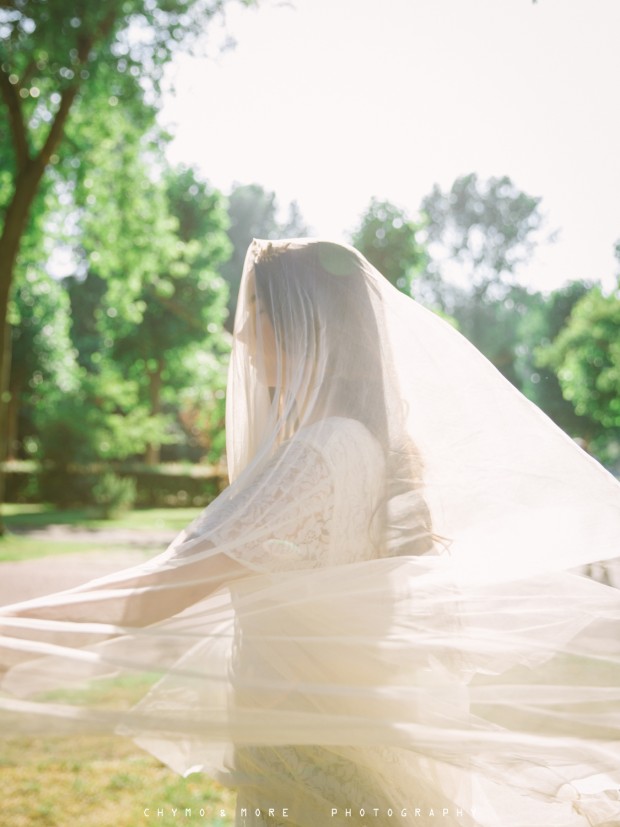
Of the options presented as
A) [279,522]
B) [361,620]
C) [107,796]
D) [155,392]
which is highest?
[155,392]

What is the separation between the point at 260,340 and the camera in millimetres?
2268

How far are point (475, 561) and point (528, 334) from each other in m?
56.9

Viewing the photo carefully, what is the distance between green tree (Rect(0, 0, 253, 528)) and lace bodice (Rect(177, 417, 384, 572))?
12366 millimetres

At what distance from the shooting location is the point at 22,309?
3209cm

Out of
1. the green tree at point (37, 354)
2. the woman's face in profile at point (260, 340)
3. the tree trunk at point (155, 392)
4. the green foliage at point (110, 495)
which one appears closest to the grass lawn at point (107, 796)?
the woman's face in profile at point (260, 340)

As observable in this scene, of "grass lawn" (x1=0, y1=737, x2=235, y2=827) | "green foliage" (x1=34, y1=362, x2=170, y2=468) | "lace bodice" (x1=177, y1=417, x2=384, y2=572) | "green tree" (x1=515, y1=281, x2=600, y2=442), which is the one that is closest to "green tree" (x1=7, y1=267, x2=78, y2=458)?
"green foliage" (x1=34, y1=362, x2=170, y2=468)

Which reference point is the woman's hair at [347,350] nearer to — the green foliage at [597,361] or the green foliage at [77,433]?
the green foliage at [597,361]

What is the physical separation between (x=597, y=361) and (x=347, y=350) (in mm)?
25864

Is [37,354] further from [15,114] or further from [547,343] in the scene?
[547,343]

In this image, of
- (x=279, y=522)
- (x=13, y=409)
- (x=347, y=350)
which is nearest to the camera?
(x=279, y=522)

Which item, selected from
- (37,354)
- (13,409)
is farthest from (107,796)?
(13,409)

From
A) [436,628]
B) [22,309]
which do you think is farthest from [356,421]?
[22,309]

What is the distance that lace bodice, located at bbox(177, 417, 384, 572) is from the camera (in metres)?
1.75

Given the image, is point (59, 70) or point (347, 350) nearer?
point (347, 350)
